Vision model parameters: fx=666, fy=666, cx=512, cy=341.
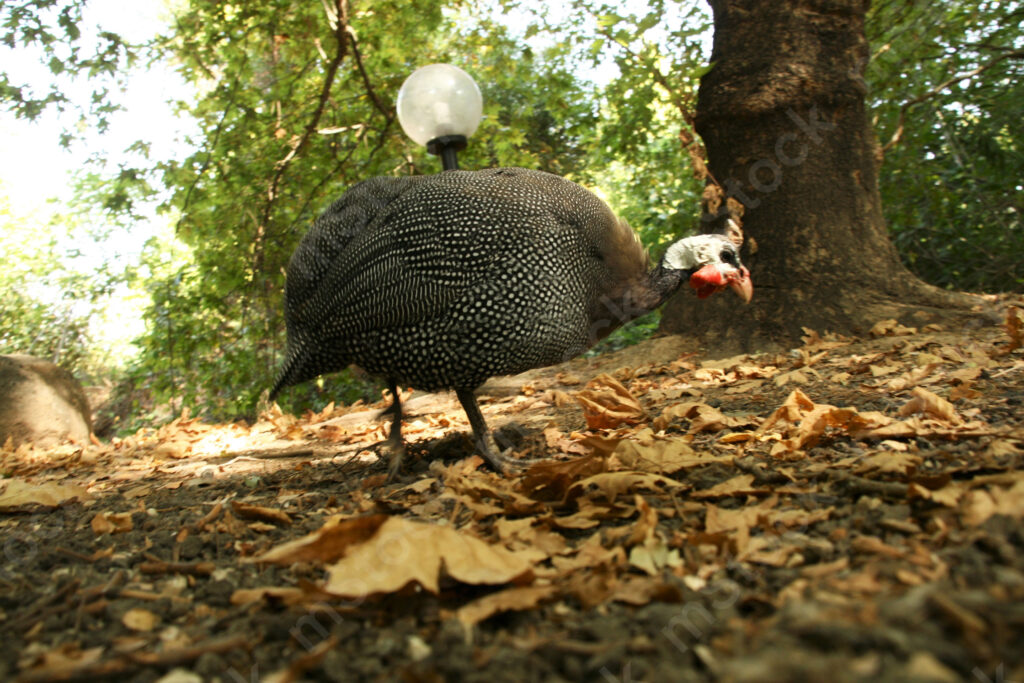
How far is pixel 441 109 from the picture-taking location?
190 inches

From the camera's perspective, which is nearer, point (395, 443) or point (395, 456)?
point (395, 456)

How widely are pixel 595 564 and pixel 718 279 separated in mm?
2554

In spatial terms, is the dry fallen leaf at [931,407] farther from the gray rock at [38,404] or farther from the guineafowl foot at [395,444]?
the gray rock at [38,404]

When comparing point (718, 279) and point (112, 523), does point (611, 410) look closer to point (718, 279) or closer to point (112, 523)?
point (718, 279)

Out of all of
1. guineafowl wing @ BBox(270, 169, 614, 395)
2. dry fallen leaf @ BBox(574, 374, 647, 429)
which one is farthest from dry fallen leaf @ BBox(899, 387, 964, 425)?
guineafowl wing @ BBox(270, 169, 614, 395)

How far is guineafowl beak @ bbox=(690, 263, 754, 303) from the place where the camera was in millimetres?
3771

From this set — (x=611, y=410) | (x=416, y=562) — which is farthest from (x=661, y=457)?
(x=611, y=410)

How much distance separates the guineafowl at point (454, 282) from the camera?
2.93 metres

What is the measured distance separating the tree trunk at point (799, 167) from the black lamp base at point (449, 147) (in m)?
2.05

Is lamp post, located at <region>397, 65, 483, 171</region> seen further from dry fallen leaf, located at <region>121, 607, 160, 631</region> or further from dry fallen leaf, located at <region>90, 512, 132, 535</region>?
dry fallen leaf, located at <region>121, 607, 160, 631</region>

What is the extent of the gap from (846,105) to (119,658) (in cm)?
566

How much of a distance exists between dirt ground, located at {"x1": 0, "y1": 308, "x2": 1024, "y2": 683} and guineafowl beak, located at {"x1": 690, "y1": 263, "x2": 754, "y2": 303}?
35.3 inches

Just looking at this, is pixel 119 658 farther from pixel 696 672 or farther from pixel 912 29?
pixel 912 29

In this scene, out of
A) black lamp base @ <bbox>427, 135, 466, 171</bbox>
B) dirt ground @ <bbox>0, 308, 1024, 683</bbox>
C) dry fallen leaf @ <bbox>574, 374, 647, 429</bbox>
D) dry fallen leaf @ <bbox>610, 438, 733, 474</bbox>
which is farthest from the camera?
black lamp base @ <bbox>427, 135, 466, 171</bbox>
